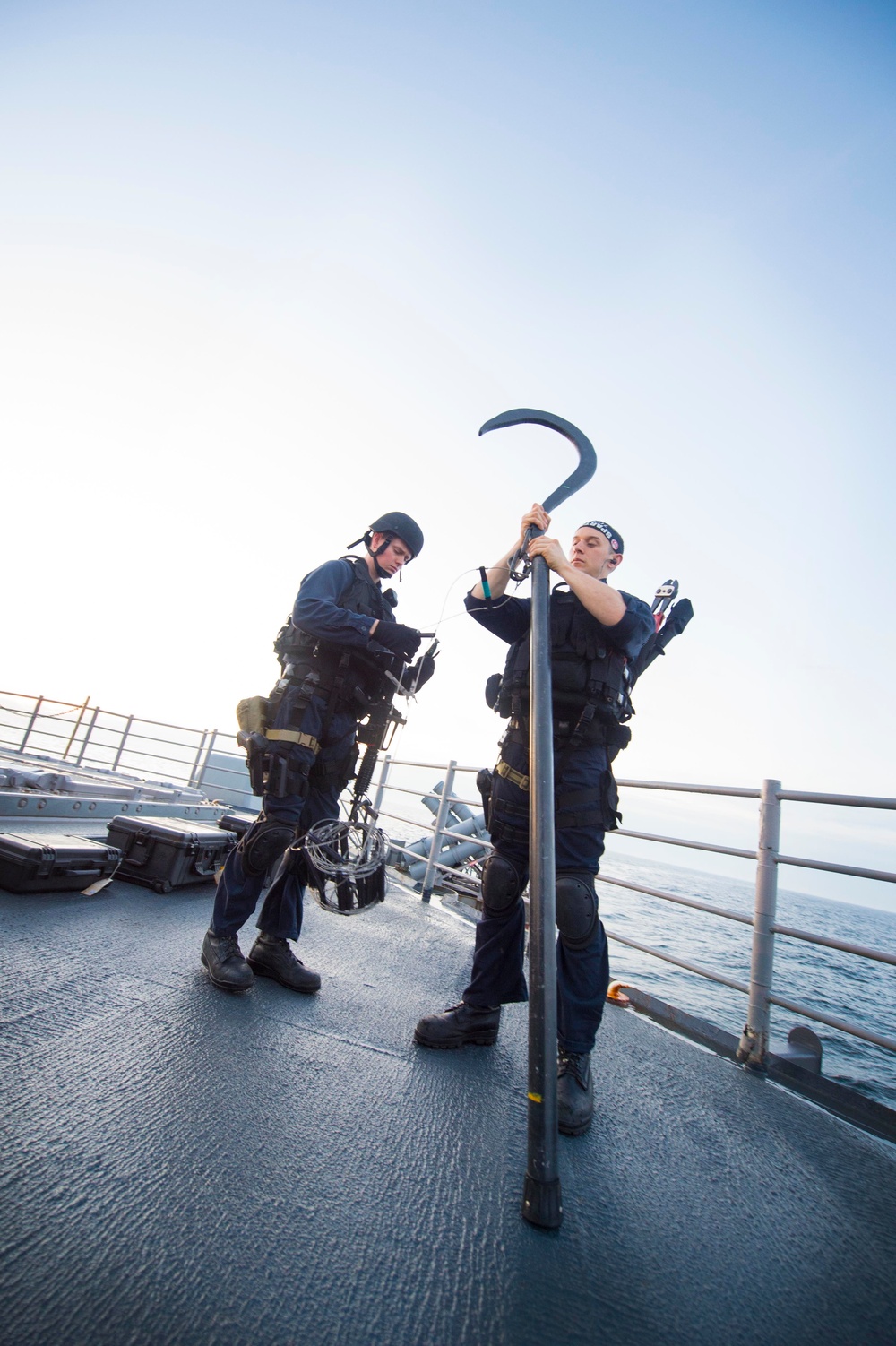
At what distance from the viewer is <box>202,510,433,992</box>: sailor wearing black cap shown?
1808 mm

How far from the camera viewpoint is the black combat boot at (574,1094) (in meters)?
1.31

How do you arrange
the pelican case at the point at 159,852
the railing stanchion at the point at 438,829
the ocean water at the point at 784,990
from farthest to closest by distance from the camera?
the ocean water at the point at 784,990
the railing stanchion at the point at 438,829
the pelican case at the point at 159,852

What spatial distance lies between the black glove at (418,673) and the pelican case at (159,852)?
4.92ft

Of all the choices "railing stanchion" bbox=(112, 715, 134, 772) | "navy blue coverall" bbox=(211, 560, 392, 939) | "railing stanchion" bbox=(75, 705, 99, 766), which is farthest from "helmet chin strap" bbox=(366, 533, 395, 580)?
"railing stanchion" bbox=(75, 705, 99, 766)

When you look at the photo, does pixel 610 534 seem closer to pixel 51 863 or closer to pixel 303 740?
pixel 303 740

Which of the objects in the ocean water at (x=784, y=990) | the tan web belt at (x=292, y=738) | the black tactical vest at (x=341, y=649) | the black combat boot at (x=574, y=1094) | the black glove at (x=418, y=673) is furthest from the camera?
the ocean water at (x=784, y=990)

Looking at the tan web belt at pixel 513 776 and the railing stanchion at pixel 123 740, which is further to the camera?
the railing stanchion at pixel 123 740

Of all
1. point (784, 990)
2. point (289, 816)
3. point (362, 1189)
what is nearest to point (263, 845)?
point (289, 816)

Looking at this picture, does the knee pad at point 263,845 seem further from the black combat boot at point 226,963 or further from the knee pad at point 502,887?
the knee pad at point 502,887

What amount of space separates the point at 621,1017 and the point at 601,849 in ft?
3.32

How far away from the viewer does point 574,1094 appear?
1.36 metres

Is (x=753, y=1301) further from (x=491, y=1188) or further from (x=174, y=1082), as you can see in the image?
(x=174, y=1082)

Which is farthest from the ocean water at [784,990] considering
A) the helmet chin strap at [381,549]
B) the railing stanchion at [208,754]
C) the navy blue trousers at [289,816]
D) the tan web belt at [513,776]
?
the railing stanchion at [208,754]

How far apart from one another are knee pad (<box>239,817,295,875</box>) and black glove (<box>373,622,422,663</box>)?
2.38 feet
